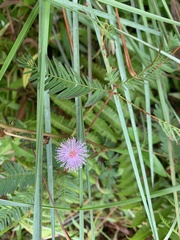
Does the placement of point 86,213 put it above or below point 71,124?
A: below

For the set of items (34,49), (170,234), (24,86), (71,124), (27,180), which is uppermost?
(34,49)

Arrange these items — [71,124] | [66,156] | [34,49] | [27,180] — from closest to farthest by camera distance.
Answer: [66,156], [27,180], [71,124], [34,49]

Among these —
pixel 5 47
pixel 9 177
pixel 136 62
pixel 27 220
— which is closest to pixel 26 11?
pixel 5 47

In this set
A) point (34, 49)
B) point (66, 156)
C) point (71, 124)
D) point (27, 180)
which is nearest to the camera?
point (66, 156)

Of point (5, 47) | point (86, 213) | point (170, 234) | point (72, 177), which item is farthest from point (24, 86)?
point (170, 234)

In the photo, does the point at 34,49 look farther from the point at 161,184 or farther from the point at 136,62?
the point at 161,184

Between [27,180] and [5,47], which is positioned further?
[5,47]
